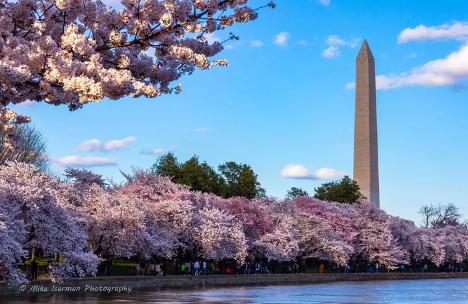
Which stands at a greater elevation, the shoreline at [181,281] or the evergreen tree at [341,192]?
the evergreen tree at [341,192]

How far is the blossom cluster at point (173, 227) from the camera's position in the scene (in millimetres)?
34656

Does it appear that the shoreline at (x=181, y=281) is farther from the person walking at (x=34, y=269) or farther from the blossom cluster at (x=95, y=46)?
the blossom cluster at (x=95, y=46)

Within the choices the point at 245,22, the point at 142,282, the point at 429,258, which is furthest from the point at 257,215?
the point at 245,22

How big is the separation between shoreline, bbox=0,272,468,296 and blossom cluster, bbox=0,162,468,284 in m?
0.89

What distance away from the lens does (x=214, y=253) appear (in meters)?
51.6

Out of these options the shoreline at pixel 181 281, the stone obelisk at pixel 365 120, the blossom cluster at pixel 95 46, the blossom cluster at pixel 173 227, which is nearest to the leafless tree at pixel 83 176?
the blossom cluster at pixel 173 227

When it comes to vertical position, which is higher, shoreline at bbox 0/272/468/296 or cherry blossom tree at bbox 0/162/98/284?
cherry blossom tree at bbox 0/162/98/284

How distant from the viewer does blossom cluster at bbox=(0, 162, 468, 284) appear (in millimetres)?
34656

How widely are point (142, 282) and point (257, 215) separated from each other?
73.8ft

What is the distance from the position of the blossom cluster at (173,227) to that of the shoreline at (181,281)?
34.9 inches

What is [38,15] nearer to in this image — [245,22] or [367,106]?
[245,22]

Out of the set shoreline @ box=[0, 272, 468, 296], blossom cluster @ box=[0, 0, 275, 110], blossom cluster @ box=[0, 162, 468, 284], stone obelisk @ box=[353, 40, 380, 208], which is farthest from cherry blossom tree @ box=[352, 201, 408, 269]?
blossom cluster @ box=[0, 0, 275, 110]

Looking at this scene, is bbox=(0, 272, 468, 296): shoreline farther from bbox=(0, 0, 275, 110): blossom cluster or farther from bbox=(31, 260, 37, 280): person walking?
bbox=(0, 0, 275, 110): blossom cluster

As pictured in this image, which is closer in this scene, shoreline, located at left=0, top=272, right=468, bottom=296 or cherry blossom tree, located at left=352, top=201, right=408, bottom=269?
shoreline, located at left=0, top=272, right=468, bottom=296
